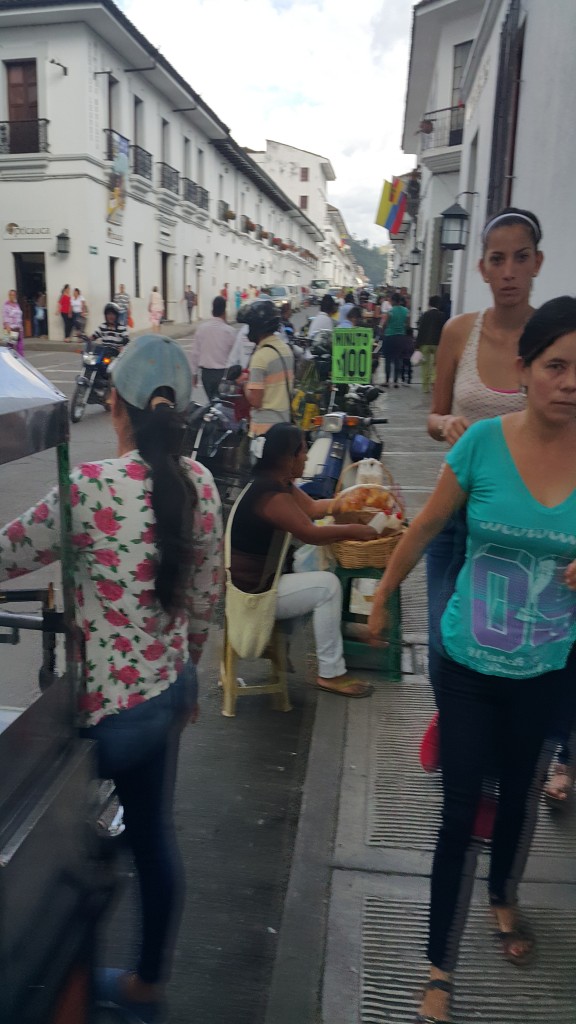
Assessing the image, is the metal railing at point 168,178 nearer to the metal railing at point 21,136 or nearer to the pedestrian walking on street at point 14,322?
the metal railing at point 21,136

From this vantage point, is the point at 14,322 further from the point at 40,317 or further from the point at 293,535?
the point at 293,535

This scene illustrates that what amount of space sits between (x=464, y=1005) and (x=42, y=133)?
81.3 ft

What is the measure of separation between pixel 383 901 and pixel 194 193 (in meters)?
34.3

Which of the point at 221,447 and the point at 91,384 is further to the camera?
the point at 91,384

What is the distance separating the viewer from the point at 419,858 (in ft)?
9.52

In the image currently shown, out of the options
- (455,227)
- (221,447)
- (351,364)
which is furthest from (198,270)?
(221,447)

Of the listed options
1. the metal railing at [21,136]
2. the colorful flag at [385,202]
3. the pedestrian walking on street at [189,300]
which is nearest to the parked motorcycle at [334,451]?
the colorful flag at [385,202]

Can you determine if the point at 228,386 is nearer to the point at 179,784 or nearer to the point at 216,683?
the point at 216,683

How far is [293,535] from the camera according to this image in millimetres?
3855

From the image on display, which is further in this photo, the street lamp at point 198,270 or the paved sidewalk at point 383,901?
the street lamp at point 198,270

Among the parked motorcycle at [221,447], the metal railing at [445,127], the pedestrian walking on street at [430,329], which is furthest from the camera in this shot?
the metal railing at [445,127]

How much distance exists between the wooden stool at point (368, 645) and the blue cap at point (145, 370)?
96.1 inches

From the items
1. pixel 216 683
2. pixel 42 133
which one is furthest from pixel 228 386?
pixel 42 133

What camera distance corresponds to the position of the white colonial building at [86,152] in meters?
22.3
